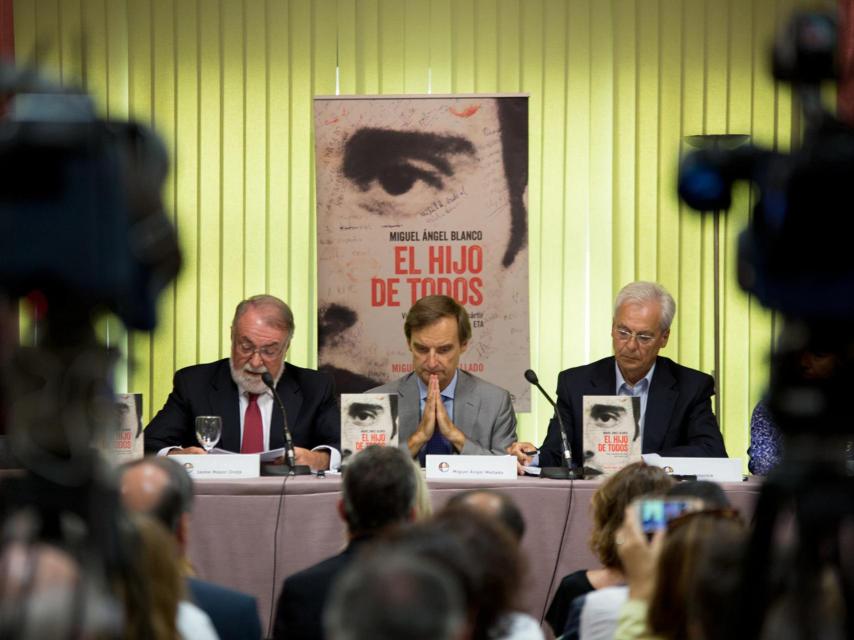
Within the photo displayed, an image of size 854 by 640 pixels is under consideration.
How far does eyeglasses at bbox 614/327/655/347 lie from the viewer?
15.9ft

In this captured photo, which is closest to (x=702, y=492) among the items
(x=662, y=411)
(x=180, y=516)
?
(x=180, y=516)

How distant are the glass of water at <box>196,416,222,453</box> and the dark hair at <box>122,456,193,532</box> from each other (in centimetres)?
152

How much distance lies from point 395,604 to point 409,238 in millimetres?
5286

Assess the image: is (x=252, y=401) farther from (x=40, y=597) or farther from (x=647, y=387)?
(x=40, y=597)

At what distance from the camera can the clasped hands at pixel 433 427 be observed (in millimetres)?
4629

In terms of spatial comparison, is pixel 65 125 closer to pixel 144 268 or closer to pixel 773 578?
pixel 144 268

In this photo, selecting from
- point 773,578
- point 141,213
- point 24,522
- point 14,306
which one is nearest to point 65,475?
point 24,522

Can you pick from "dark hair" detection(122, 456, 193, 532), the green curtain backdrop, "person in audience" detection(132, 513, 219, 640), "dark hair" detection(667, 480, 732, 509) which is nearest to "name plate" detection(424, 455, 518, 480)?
"dark hair" detection(667, 480, 732, 509)

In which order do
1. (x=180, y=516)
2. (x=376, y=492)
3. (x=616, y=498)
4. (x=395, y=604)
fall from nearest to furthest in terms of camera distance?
(x=395, y=604) → (x=180, y=516) → (x=376, y=492) → (x=616, y=498)

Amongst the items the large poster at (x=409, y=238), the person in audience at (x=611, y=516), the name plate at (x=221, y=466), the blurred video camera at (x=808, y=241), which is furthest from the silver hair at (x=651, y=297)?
→ the blurred video camera at (x=808, y=241)

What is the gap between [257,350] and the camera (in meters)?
4.83

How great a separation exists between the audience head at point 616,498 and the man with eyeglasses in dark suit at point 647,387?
166cm

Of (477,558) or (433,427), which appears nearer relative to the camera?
(477,558)

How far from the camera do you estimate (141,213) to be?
164 centimetres
